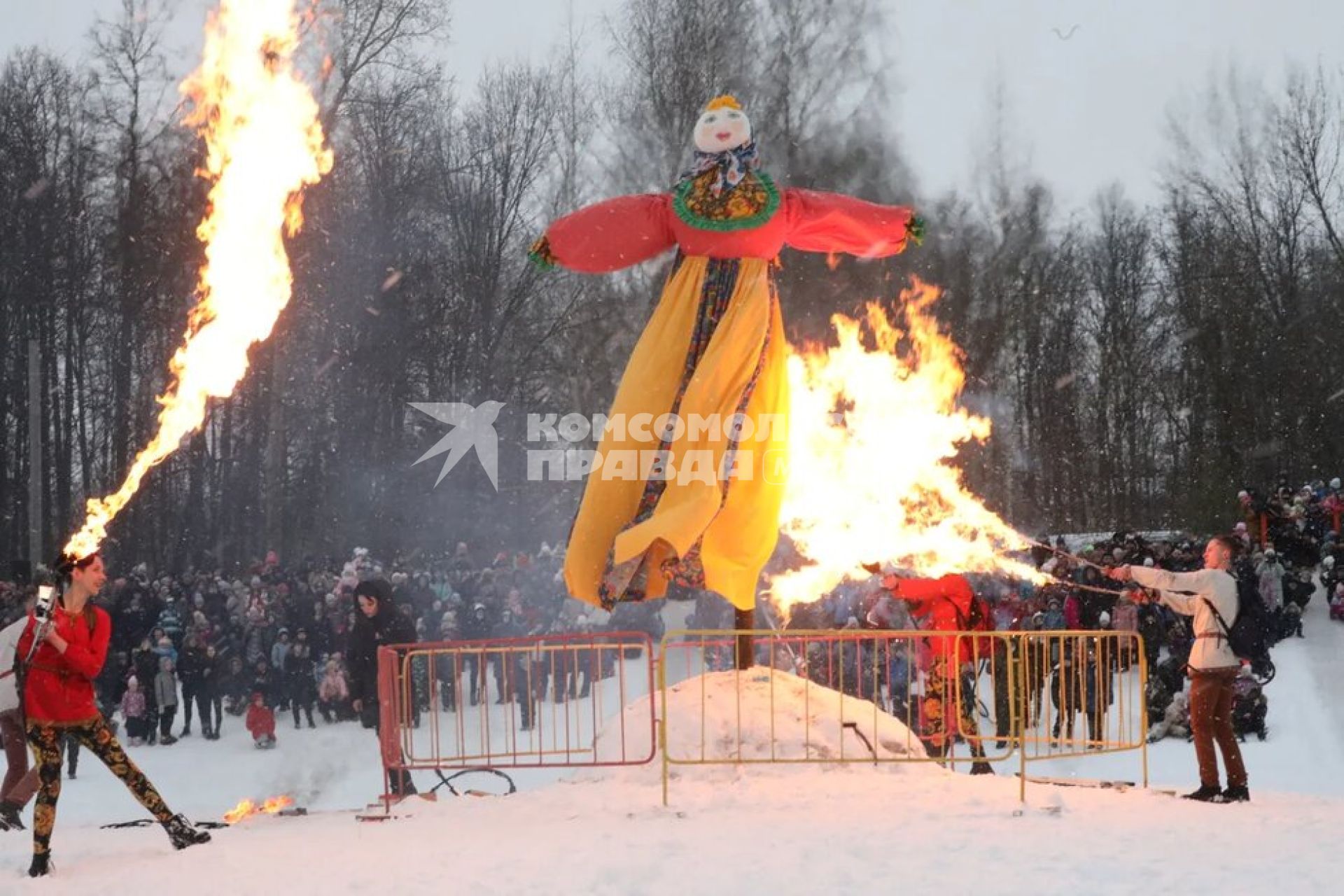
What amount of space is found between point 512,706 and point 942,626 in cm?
328

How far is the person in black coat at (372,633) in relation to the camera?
1231 centimetres

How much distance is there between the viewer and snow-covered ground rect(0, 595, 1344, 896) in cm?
697

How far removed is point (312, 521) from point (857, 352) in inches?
884

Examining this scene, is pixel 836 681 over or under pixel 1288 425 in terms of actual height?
under

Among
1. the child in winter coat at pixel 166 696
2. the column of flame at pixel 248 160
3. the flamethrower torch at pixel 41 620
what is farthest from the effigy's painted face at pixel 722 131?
the child in winter coat at pixel 166 696

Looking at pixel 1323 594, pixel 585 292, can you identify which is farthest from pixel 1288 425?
pixel 585 292

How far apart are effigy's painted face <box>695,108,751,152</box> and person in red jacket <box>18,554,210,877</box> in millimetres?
4698

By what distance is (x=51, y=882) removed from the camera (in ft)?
24.8

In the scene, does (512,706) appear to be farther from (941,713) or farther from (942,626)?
(942,626)

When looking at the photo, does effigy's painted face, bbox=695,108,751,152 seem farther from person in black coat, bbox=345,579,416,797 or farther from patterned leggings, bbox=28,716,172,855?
patterned leggings, bbox=28,716,172,855

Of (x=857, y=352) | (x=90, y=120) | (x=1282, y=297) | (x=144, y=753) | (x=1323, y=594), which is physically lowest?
(x=144, y=753)

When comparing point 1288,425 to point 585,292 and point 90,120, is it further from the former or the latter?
point 90,120

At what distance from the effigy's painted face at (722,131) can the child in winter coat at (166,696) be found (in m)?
9.97

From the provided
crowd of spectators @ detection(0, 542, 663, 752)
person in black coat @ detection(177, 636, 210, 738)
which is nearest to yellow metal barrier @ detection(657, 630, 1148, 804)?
crowd of spectators @ detection(0, 542, 663, 752)
